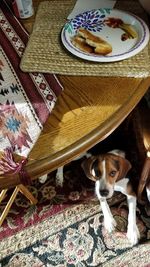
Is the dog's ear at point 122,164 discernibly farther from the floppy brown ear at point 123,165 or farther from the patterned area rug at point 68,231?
the patterned area rug at point 68,231

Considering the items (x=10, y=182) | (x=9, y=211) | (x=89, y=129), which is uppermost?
(x=89, y=129)

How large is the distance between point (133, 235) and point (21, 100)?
2.27 ft

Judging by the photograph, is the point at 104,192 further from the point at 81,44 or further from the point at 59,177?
the point at 81,44

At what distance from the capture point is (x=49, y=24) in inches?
42.0

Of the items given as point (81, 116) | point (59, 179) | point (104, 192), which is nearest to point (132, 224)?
point (104, 192)

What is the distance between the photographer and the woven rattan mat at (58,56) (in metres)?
0.93

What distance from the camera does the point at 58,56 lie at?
0.98 m

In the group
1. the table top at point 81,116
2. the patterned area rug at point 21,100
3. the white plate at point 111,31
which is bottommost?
the patterned area rug at point 21,100

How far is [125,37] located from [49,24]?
0.22 metres

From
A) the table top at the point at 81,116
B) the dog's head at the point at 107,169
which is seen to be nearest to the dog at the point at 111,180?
the dog's head at the point at 107,169

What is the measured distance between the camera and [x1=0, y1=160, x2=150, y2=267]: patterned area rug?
4.45 feet

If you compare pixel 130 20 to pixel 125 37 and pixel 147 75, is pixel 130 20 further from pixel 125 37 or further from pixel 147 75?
pixel 147 75

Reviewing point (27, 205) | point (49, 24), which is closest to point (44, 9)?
point (49, 24)

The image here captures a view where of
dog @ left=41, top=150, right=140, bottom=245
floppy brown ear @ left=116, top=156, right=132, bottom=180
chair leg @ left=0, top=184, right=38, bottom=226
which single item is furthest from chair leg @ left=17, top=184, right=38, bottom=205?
floppy brown ear @ left=116, top=156, right=132, bottom=180
